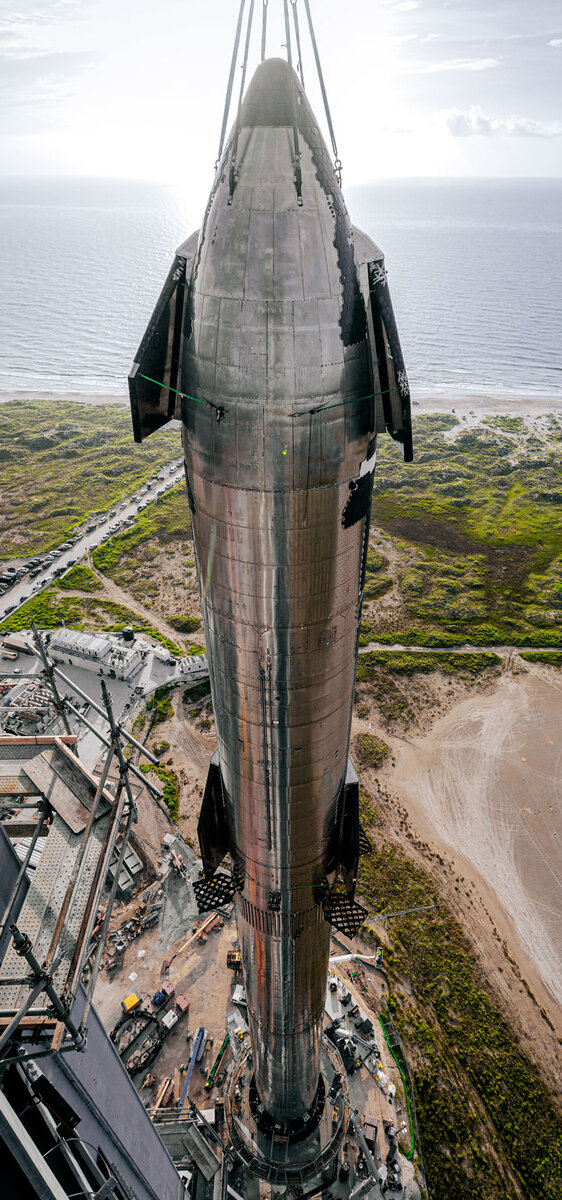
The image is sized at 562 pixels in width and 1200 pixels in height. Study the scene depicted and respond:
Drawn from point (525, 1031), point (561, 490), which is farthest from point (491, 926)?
point (561, 490)

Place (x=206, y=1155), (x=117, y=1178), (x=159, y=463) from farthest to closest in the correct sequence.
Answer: (x=159, y=463), (x=206, y=1155), (x=117, y=1178)

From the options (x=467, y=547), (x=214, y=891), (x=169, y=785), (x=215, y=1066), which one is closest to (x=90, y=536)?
(x=169, y=785)

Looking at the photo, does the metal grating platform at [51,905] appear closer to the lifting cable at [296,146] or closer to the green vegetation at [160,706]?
the lifting cable at [296,146]

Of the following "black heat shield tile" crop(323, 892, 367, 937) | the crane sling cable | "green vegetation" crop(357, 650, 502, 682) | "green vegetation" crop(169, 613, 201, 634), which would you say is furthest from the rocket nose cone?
"green vegetation" crop(169, 613, 201, 634)

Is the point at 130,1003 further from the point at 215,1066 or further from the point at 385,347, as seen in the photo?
the point at 385,347

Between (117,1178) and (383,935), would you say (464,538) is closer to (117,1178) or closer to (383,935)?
(383,935)

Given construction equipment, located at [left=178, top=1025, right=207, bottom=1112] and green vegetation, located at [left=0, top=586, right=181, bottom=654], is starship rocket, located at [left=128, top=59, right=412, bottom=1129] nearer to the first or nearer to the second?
construction equipment, located at [left=178, top=1025, right=207, bottom=1112]
